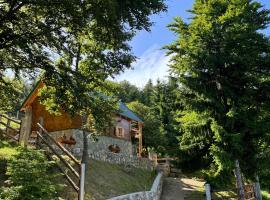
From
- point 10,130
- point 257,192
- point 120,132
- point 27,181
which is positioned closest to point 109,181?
point 27,181

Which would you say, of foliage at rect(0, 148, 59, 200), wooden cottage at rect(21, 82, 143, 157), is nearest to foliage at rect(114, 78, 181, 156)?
wooden cottage at rect(21, 82, 143, 157)

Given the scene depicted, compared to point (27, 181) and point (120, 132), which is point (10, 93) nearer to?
point (27, 181)

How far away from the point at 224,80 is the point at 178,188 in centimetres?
1066

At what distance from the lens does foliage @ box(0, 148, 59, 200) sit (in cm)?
919

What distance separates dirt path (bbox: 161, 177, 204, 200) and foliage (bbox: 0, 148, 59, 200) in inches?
441

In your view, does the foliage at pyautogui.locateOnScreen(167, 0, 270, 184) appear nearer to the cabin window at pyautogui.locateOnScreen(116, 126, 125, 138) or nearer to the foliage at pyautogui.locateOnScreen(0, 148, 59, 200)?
the foliage at pyautogui.locateOnScreen(0, 148, 59, 200)

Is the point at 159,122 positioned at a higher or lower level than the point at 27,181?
higher

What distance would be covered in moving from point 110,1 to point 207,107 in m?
8.19

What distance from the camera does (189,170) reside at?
54.6 ft

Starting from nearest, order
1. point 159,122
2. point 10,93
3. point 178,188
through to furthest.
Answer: point 10,93
point 178,188
point 159,122

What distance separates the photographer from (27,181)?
977 cm

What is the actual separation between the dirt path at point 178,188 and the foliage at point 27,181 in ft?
36.7

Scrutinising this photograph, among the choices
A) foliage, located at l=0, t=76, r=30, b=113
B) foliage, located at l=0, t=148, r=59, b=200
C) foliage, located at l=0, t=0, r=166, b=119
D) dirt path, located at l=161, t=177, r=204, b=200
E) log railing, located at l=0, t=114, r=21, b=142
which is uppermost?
foliage, located at l=0, t=0, r=166, b=119

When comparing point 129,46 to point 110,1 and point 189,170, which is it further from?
point 189,170
